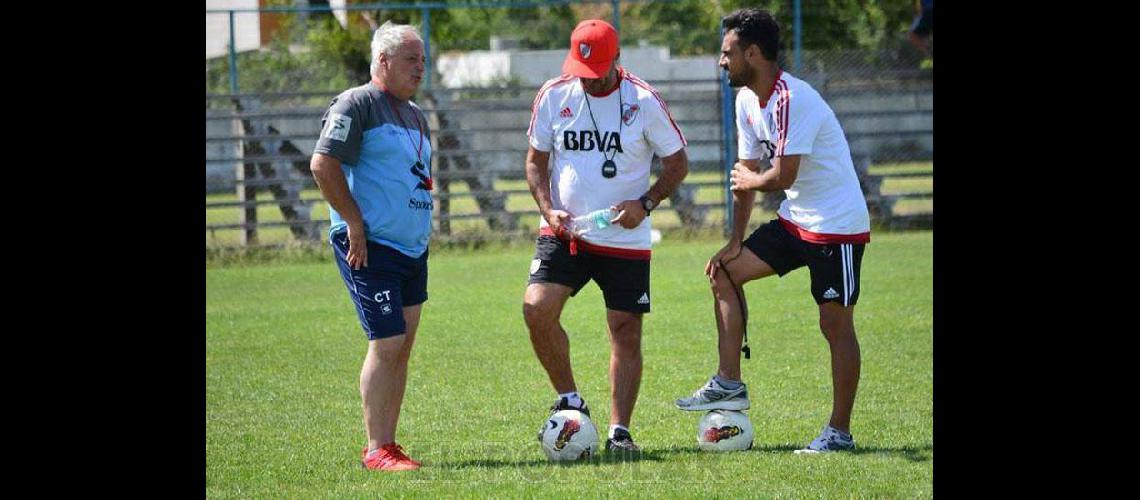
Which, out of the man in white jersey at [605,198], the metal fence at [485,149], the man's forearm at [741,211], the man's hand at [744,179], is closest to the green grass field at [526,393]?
the man in white jersey at [605,198]

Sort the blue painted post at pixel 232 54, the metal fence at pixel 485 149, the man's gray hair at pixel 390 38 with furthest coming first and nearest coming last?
1. the metal fence at pixel 485 149
2. the blue painted post at pixel 232 54
3. the man's gray hair at pixel 390 38

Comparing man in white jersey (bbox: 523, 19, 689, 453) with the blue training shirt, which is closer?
the blue training shirt

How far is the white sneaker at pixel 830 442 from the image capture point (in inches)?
269

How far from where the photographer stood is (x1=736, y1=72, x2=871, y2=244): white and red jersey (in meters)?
6.83

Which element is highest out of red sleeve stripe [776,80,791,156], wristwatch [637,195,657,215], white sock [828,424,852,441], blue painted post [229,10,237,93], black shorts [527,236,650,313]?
blue painted post [229,10,237,93]

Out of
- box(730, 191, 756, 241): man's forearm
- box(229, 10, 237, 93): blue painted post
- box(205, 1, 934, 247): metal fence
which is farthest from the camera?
box(205, 1, 934, 247): metal fence

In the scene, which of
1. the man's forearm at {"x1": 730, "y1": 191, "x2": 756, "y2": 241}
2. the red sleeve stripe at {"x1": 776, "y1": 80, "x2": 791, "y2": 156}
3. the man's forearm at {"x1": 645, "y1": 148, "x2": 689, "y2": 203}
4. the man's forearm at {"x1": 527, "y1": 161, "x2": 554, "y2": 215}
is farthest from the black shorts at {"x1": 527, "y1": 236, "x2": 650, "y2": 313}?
the red sleeve stripe at {"x1": 776, "y1": 80, "x2": 791, "y2": 156}

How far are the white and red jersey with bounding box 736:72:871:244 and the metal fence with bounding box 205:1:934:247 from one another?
10.1 m

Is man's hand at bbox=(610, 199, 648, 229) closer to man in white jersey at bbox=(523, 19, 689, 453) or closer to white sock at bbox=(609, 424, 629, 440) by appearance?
man in white jersey at bbox=(523, 19, 689, 453)

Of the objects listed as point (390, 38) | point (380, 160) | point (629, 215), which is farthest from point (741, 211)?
point (390, 38)

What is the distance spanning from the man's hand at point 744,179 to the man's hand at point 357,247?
1.89 m

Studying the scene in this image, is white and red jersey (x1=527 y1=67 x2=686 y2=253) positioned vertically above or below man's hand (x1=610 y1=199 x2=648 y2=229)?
above

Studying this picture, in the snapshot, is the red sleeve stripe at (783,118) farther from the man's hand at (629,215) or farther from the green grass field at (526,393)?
the green grass field at (526,393)

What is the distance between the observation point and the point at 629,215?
6973 millimetres
